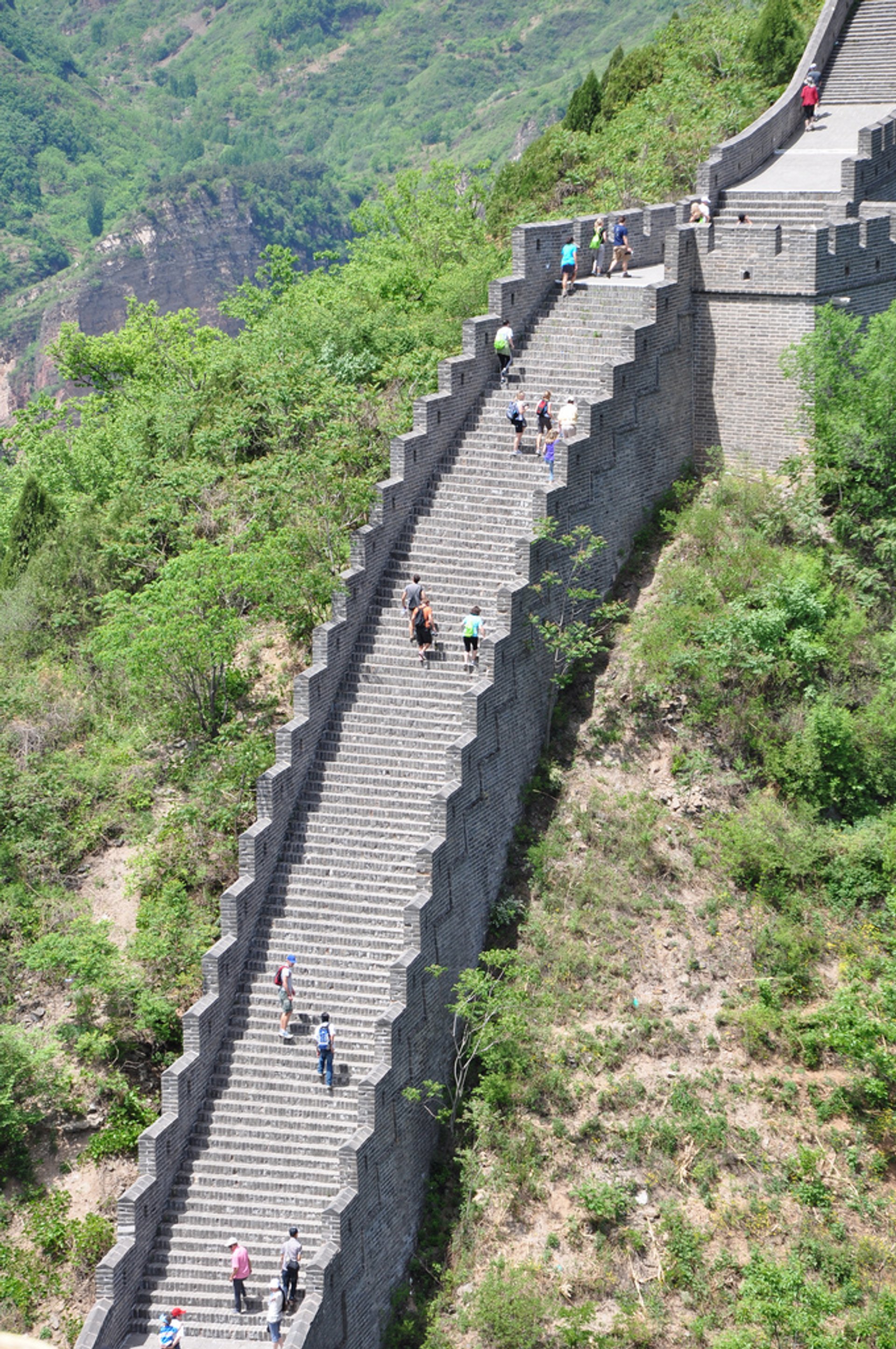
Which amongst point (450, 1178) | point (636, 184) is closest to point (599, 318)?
point (636, 184)

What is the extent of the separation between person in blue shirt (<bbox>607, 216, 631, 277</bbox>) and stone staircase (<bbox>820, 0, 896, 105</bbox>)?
32.8 ft

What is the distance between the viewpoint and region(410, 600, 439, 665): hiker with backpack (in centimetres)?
2711

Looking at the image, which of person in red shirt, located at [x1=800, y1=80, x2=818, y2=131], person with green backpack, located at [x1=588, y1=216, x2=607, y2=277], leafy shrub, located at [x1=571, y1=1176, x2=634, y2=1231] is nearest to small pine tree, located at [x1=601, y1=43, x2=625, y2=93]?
person in red shirt, located at [x1=800, y1=80, x2=818, y2=131]

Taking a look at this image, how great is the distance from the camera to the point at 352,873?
25672 mm

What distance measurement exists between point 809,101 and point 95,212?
460ft

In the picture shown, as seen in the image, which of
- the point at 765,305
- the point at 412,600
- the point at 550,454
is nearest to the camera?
the point at 412,600

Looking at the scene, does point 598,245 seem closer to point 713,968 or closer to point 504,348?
point 504,348

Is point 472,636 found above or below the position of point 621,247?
below

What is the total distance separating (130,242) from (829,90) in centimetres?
13280

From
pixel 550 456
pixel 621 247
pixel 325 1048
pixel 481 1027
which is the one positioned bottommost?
pixel 481 1027

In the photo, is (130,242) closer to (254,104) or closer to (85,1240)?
(254,104)

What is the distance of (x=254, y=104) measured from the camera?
184625 millimetres

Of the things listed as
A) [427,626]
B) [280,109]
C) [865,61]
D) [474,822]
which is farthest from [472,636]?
[280,109]

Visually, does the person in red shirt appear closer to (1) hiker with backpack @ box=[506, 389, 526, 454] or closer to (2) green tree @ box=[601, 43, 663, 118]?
(2) green tree @ box=[601, 43, 663, 118]
